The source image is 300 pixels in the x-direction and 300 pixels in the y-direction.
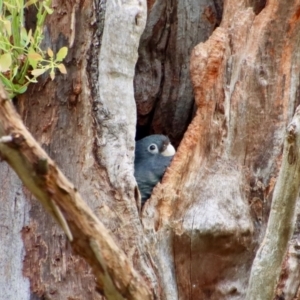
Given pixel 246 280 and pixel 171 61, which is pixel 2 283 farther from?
pixel 171 61

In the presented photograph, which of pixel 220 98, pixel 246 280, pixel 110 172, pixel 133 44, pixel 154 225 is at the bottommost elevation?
pixel 246 280

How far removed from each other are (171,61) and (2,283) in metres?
1.30

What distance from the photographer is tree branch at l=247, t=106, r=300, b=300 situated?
1.72 meters

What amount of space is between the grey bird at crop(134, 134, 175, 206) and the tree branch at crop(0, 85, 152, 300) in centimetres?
105

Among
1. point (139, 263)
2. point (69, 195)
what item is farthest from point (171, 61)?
point (69, 195)

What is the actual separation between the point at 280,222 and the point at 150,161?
3.49 ft

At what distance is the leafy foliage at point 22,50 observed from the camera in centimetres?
225

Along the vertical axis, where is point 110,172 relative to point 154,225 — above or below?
above

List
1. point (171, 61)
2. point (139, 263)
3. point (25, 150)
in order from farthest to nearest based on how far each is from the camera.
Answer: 1. point (171, 61)
2. point (139, 263)
3. point (25, 150)

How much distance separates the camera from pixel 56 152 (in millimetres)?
2416

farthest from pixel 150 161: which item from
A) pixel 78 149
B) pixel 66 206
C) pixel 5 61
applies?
pixel 66 206

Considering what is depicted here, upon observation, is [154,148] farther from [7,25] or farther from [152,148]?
[7,25]

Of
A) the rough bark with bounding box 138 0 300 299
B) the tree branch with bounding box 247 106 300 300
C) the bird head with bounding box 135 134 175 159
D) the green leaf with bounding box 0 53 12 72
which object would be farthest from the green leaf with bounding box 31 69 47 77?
the tree branch with bounding box 247 106 300 300

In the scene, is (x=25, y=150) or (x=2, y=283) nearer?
(x=25, y=150)
